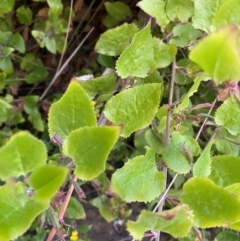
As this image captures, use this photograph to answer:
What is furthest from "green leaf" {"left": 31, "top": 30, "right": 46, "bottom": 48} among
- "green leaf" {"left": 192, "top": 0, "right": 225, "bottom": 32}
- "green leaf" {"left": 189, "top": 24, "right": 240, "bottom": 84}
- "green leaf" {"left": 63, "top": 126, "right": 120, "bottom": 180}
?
"green leaf" {"left": 189, "top": 24, "right": 240, "bottom": 84}

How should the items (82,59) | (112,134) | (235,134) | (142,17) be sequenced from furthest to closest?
(82,59)
(142,17)
(235,134)
(112,134)

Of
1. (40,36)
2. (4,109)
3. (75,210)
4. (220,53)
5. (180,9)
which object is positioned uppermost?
(220,53)

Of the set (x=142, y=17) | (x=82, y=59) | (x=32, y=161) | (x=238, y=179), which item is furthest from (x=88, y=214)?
(x=32, y=161)

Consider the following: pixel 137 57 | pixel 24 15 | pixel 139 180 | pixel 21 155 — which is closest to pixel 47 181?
pixel 21 155

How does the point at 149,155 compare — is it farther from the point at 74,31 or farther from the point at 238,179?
the point at 74,31

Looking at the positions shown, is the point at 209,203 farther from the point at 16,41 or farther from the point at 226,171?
the point at 16,41
